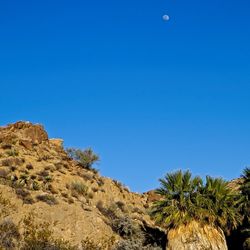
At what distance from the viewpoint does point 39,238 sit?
31.9 m

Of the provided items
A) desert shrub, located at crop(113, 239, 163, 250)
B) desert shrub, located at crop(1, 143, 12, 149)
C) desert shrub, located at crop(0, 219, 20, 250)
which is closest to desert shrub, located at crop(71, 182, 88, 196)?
desert shrub, located at crop(1, 143, 12, 149)

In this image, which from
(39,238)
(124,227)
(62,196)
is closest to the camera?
(39,238)

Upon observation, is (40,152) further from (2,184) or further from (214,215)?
(214,215)

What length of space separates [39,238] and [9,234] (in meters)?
2.10

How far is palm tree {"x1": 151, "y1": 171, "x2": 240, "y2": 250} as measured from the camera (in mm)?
31641

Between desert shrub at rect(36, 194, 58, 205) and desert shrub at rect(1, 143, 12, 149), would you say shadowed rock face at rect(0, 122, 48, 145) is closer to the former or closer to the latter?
desert shrub at rect(1, 143, 12, 149)

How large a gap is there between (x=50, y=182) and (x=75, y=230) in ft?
28.0

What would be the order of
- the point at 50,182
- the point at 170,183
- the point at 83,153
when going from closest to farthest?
the point at 170,183 < the point at 50,182 < the point at 83,153

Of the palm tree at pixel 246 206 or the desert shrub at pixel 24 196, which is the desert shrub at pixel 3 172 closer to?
the desert shrub at pixel 24 196

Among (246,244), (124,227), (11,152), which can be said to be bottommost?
(246,244)

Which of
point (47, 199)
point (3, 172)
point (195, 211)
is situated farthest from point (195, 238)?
point (3, 172)

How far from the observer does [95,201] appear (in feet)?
144

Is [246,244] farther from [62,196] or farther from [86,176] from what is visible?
[86,176]

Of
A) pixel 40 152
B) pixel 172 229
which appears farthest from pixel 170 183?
pixel 40 152
